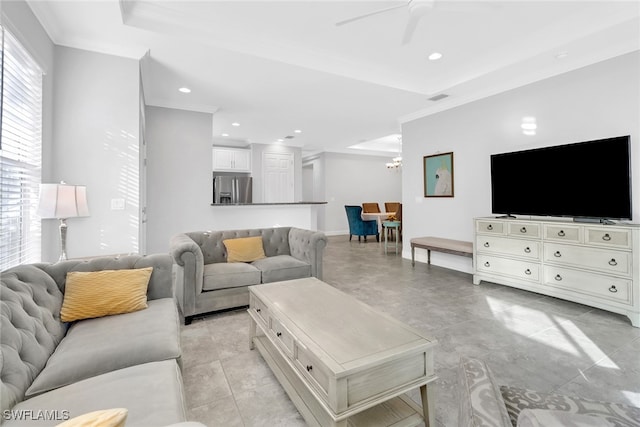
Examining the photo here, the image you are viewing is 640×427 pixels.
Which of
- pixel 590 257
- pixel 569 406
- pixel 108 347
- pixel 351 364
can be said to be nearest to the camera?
pixel 569 406

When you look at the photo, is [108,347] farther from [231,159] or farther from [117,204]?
[231,159]

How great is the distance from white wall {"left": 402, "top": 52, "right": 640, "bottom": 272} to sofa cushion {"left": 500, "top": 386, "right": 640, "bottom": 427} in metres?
3.20

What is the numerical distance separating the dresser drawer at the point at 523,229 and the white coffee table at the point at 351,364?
2681 mm

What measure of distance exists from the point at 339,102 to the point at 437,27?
1.97 m

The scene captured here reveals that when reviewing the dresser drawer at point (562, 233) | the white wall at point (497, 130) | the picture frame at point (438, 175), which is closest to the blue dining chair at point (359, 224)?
the white wall at point (497, 130)

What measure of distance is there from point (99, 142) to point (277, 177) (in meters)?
5.11

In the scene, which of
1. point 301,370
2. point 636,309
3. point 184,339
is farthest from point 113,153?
point 636,309

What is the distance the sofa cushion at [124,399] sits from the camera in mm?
973

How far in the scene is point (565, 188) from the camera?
323 cm

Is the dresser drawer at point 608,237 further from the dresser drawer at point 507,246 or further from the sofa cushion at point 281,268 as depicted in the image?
the sofa cushion at point 281,268

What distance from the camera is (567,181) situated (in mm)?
3207

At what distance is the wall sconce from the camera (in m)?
3.71

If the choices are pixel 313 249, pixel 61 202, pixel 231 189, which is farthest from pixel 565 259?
pixel 231 189

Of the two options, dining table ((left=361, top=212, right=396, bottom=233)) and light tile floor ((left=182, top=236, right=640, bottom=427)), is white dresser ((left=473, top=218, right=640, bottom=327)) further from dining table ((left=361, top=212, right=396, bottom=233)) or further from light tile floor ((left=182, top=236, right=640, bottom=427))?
dining table ((left=361, top=212, right=396, bottom=233))
